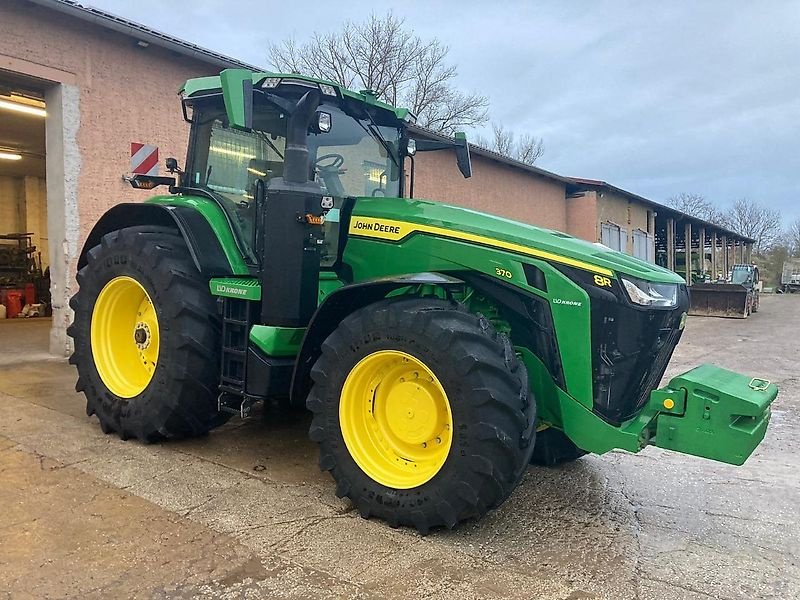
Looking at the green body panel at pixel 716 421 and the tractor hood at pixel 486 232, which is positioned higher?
the tractor hood at pixel 486 232

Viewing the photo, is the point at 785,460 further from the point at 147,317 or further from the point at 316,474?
the point at 147,317

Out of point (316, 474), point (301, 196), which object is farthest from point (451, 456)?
point (301, 196)

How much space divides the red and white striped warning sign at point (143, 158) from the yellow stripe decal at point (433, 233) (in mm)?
5315

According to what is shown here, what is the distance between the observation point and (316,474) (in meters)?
4.04

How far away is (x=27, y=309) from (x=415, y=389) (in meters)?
13.7

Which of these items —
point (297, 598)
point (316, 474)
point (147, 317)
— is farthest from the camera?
point (147, 317)

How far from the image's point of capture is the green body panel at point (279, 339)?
151 inches

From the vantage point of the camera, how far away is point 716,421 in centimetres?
303

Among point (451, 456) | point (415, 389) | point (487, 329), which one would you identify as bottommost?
point (451, 456)

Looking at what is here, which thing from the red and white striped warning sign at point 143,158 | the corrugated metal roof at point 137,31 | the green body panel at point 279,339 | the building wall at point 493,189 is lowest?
the green body panel at point 279,339

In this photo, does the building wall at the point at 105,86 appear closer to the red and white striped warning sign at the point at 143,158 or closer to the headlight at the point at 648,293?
the red and white striped warning sign at the point at 143,158

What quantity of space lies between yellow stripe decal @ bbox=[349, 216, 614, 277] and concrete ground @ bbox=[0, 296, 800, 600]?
140 cm

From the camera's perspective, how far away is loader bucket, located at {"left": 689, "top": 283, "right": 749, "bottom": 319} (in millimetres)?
18344

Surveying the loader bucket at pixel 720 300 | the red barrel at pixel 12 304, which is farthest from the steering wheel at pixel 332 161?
the loader bucket at pixel 720 300
